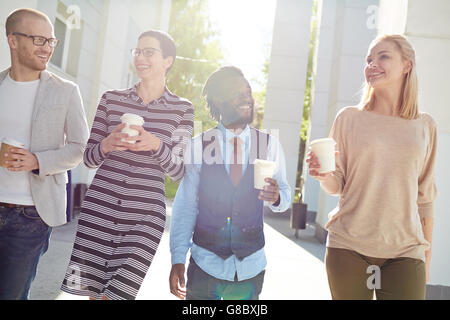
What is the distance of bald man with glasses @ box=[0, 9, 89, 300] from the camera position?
1962mm

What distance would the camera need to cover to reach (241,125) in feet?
6.67

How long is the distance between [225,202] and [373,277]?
2.39 feet

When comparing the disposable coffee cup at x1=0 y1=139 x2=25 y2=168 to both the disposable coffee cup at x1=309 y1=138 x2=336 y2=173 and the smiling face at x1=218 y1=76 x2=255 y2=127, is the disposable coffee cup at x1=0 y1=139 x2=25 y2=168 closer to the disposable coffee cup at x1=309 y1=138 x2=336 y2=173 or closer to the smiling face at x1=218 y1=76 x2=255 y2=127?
the smiling face at x1=218 y1=76 x2=255 y2=127

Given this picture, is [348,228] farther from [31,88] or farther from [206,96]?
[31,88]

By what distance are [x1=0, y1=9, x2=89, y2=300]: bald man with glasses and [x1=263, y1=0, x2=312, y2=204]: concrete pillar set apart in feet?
35.2

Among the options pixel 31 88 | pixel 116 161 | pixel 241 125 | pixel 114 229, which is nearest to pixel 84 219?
pixel 114 229

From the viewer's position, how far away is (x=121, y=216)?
197cm

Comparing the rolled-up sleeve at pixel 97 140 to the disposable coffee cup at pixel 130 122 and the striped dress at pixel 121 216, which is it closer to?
the striped dress at pixel 121 216

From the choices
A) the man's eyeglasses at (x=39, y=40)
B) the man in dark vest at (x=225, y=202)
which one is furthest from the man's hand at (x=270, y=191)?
the man's eyeglasses at (x=39, y=40)

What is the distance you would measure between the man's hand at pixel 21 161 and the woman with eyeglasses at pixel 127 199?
236 millimetres

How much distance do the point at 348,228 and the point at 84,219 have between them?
1.21 meters

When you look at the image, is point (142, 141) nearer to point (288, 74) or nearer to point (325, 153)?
point (325, 153)

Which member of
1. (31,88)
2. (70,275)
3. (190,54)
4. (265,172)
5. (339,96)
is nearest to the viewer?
(265,172)

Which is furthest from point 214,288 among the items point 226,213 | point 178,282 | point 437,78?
point 437,78
